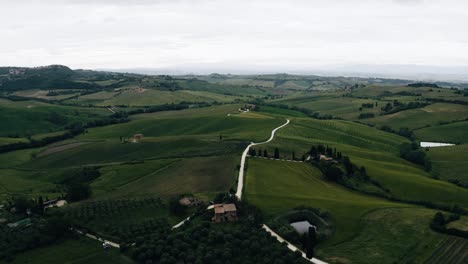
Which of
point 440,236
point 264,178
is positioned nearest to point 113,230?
point 264,178

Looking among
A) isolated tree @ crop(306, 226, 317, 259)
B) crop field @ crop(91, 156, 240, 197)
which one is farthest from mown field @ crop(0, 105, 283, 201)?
isolated tree @ crop(306, 226, 317, 259)

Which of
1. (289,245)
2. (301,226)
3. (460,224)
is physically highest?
(460,224)

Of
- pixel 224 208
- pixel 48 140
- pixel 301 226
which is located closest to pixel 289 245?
pixel 301 226

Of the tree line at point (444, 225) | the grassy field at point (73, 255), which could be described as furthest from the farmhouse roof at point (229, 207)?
the tree line at point (444, 225)

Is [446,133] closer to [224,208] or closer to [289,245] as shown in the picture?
[224,208]

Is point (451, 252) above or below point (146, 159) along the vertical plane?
above

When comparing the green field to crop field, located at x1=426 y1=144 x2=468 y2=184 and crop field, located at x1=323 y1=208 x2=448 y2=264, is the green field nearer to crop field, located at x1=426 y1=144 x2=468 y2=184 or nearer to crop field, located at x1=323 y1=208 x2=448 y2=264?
crop field, located at x1=323 y1=208 x2=448 y2=264

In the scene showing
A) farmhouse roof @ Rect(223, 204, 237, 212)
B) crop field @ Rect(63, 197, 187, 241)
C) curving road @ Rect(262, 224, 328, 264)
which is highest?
farmhouse roof @ Rect(223, 204, 237, 212)
